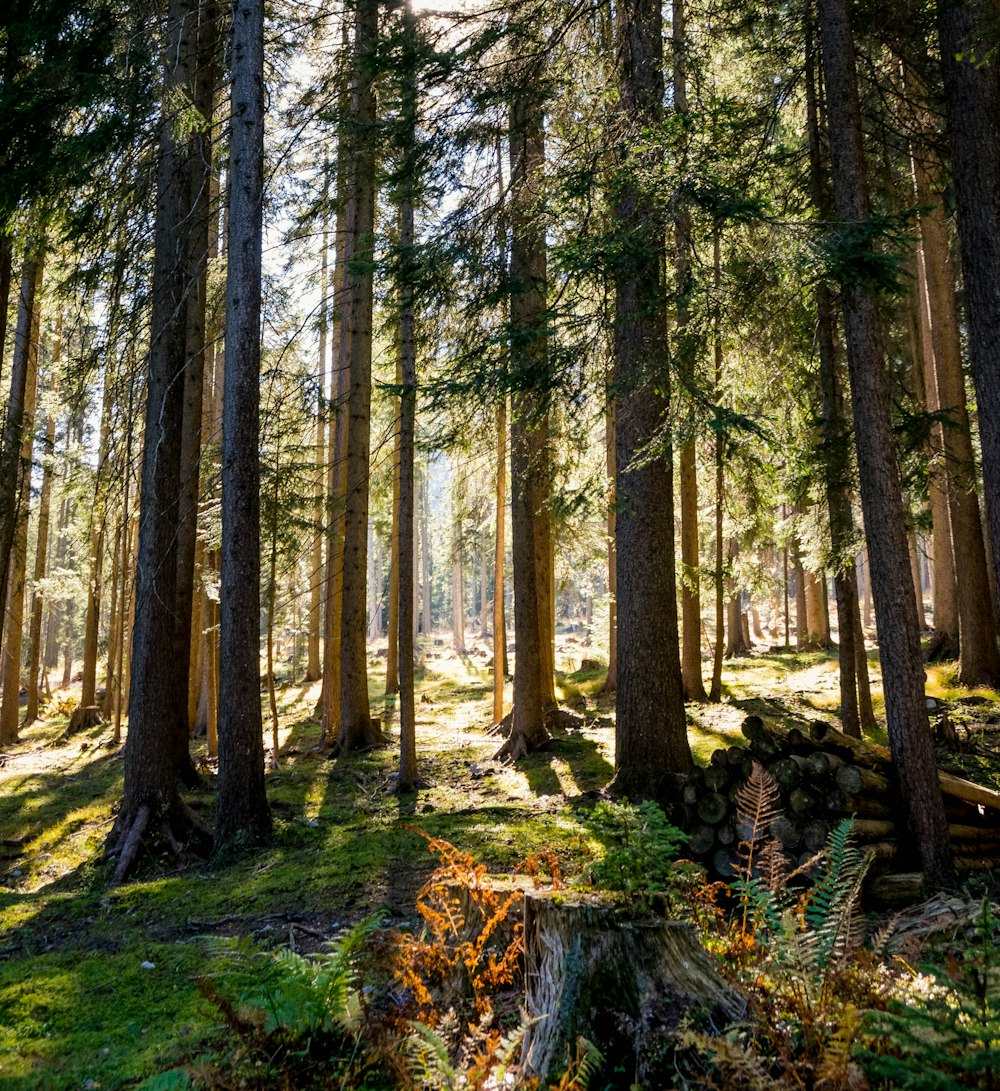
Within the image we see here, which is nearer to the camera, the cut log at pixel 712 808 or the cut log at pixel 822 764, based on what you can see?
the cut log at pixel 822 764

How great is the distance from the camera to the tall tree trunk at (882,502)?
582cm

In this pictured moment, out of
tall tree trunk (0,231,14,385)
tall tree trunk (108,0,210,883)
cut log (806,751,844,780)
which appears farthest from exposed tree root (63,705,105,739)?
cut log (806,751,844,780)

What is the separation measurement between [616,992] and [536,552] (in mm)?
9375

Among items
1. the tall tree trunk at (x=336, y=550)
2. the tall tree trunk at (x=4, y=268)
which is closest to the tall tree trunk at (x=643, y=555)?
the tall tree trunk at (x=336, y=550)

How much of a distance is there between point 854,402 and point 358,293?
31.3 ft

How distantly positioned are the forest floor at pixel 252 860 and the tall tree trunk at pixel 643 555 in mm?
990

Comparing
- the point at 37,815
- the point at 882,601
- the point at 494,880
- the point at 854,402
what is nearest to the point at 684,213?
the point at 854,402

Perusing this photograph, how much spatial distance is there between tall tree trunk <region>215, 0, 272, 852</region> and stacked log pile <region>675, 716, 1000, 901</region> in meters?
4.47

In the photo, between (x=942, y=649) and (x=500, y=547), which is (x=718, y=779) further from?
(x=942, y=649)

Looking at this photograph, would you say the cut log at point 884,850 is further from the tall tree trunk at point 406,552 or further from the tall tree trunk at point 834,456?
the tall tree trunk at point 406,552

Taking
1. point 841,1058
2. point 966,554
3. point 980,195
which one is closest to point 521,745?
point 966,554

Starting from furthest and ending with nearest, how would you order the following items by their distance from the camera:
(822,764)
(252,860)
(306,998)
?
(252,860) < (822,764) < (306,998)

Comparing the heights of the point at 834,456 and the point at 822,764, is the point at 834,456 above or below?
above

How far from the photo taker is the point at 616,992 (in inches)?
116
